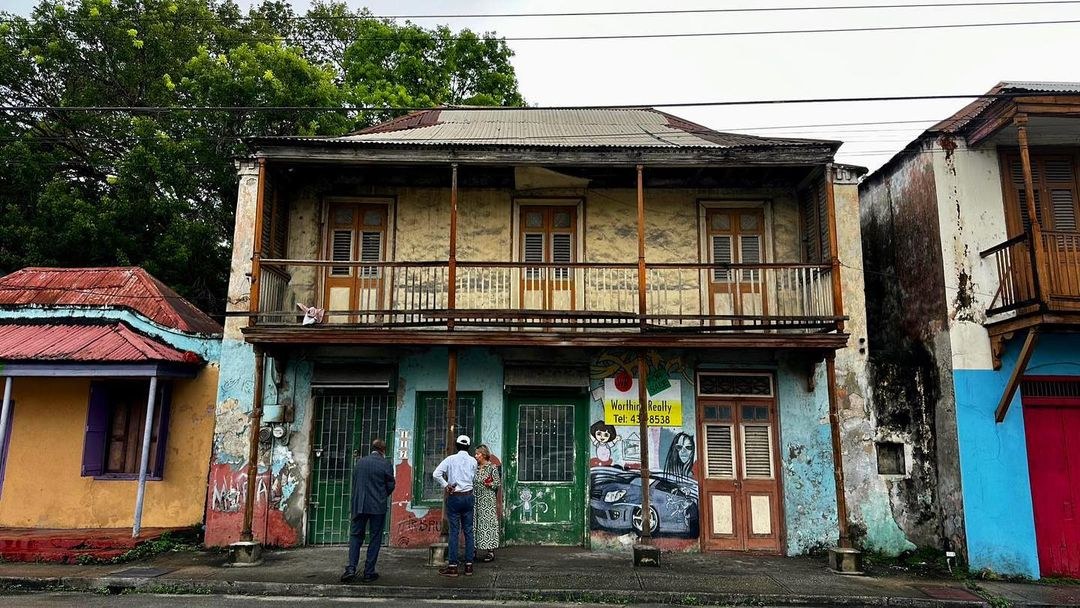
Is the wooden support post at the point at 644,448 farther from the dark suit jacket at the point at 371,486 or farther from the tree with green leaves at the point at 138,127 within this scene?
the tree with green leaves at the point at 138,127

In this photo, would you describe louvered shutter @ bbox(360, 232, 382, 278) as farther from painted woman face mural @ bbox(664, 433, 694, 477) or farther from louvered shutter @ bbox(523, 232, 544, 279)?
painted woman face mural @ bbox(664, 433, 694, 477)

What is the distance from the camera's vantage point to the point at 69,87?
15.6 m

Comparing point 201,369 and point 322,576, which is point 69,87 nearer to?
point 201,369

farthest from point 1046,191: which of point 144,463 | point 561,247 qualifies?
point 144,463

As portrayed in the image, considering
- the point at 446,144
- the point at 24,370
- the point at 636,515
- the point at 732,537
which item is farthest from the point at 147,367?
the point at 732,537

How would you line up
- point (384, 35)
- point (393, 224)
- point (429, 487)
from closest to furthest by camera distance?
point (429, 487)
point (393, 224)
point (384, 35)

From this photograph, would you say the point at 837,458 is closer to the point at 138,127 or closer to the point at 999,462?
the point at 999,462

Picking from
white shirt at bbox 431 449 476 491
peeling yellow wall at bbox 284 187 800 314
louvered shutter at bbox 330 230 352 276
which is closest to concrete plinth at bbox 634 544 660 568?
white shirt at bbox 431 449 476 491

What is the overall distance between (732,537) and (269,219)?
8.27 metres

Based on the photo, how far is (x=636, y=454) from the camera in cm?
981

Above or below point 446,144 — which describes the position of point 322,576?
→ below

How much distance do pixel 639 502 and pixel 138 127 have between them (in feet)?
43.3

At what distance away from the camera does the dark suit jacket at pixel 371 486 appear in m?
7.69

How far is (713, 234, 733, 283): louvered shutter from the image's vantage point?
34.7 ft
